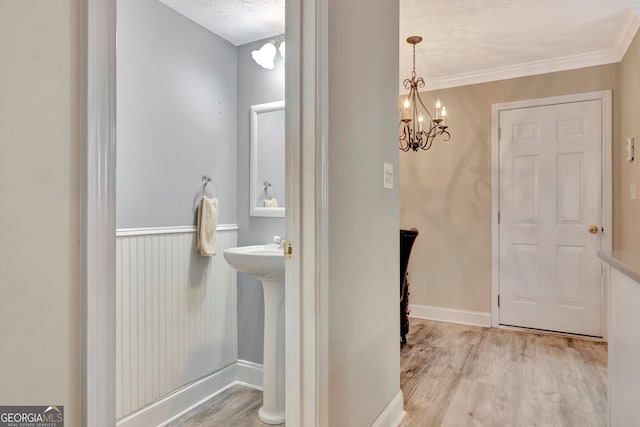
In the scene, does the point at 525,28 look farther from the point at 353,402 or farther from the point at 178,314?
the point at 178,314

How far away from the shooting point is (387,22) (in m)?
1.85

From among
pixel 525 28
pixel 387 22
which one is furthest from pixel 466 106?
pixel 387 22

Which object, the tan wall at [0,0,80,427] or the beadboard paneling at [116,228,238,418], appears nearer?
the tan wall at [0,0,80,427]

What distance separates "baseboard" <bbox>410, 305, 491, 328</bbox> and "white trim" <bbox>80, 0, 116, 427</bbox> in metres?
3.69

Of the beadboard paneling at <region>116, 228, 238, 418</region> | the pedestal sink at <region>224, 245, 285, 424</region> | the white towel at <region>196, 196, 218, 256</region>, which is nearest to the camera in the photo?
the beadboard paneling at <region>116, 228, 238, 418</region>

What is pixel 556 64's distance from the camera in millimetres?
3324

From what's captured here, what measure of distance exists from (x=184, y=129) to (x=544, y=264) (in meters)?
3.28

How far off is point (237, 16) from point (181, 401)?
234 centimetres

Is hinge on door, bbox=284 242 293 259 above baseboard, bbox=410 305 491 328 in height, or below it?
above

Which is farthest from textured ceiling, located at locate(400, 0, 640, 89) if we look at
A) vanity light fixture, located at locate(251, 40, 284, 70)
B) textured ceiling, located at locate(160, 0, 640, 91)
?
vanity light fixture, located at locate(251, 40, 284, 70)

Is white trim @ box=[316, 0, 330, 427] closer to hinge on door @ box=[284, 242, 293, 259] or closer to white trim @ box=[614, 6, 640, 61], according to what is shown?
hinge on door @ box=[284, 242, 293, 259]

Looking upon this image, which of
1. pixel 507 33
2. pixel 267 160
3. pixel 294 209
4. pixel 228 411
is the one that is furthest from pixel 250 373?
pixel 507 33

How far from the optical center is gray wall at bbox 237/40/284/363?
8.21 feet

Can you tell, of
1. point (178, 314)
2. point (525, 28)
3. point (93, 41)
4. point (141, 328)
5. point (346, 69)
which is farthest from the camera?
point (525, 28)
